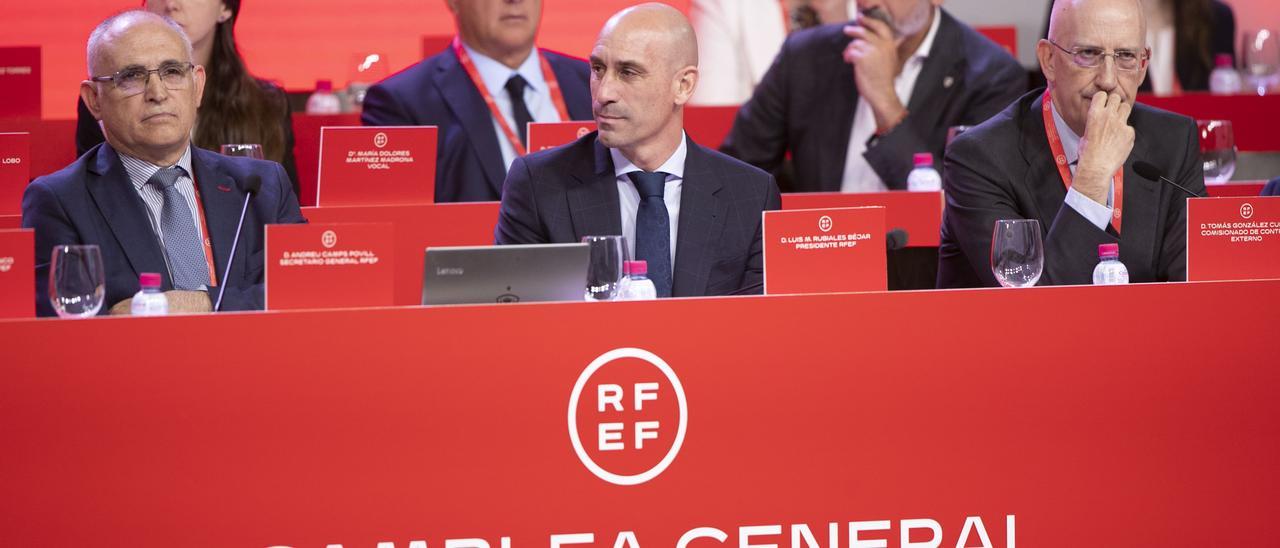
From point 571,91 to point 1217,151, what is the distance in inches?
66.8

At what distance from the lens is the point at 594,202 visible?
9.55ft

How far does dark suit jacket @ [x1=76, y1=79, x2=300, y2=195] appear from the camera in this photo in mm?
3586

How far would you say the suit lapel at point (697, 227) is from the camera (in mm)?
2861

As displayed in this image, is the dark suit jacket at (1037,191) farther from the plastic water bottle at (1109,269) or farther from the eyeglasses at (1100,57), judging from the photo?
the plastic water bottle at (1109,269)

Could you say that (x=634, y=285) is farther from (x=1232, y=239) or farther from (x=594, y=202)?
(x=1232, y=239)

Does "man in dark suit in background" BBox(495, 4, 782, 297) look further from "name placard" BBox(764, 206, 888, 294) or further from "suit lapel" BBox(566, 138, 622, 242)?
"name placard" BBox(764, 206, 888, 294)

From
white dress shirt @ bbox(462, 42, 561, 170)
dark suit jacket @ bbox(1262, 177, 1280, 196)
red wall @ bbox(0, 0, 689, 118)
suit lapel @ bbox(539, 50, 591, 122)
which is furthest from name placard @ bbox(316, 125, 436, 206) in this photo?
red wall @ bbox(0, 0, 689, 118)

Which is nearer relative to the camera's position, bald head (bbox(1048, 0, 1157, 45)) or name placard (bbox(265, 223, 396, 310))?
name placard (bbox(265, 223, 396, 310))

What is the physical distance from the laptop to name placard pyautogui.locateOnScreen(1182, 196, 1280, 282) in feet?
3.33

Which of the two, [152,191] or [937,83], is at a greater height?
[937,83]

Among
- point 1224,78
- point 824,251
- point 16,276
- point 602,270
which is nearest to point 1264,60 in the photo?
point 1224,78

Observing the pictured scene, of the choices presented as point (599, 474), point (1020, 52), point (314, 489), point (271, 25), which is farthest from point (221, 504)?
point (1020, 52)

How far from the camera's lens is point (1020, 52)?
6.75m

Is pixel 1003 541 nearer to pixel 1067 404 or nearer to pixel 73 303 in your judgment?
pixel 1067 404
